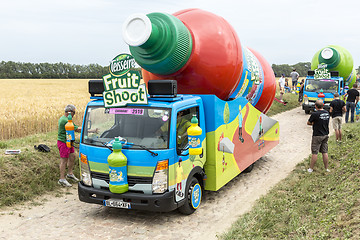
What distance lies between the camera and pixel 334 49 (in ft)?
66.4

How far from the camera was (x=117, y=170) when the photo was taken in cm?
582

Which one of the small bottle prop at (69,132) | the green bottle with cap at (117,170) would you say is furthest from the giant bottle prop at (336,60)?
the green bottle with cap at (117,170)

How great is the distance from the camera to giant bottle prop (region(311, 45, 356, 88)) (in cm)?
1999

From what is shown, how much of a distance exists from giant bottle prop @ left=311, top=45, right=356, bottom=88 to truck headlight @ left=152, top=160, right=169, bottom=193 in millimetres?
17043

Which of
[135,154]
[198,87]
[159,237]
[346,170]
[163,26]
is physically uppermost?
[163,26]

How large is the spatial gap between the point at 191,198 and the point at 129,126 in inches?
73.2

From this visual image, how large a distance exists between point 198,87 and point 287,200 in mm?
2992

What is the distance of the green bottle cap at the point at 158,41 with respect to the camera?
614 centimetres

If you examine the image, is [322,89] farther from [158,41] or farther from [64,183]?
[64,183]

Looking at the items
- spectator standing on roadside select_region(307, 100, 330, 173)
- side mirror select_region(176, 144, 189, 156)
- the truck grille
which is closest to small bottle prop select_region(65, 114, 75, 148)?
the truck grille

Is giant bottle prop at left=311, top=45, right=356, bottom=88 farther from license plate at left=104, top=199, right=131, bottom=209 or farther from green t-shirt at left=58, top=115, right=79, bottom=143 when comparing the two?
license plate at left=104, top=199, right=131, bottom=209

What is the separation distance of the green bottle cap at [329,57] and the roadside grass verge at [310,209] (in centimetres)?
1261

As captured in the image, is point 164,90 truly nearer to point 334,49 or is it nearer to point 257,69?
point 257,69

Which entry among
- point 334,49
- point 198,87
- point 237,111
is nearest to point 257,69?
point 237,111
